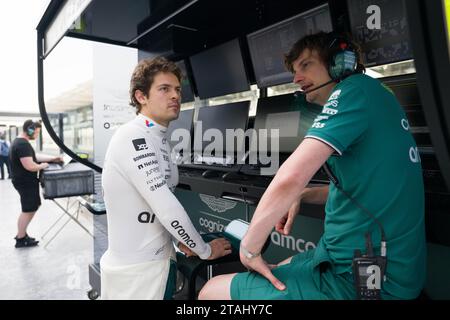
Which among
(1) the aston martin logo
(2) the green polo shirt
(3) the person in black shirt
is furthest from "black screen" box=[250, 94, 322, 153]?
(3) the person in black shirt

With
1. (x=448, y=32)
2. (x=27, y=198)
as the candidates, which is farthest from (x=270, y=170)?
(x=27, y=198)

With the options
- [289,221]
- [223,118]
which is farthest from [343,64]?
[223,118]

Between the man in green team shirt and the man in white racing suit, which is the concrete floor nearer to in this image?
the man in white racing suit

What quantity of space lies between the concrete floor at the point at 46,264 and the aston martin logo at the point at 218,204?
3.96 feet

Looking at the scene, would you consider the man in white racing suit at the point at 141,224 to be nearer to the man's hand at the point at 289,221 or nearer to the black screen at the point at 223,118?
the man's hand at the point at 289,221

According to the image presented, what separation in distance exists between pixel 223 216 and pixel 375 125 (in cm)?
206

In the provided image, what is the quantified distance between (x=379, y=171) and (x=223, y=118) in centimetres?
171

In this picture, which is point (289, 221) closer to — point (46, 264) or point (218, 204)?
point (218, 204)

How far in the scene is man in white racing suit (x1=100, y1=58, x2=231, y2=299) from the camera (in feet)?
3.47

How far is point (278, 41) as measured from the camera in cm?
209
